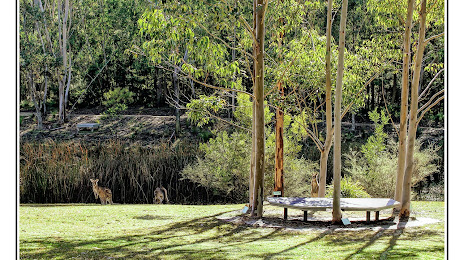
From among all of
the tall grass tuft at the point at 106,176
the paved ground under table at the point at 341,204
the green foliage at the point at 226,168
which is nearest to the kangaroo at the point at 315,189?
the paved ground under table at the point at 341,204

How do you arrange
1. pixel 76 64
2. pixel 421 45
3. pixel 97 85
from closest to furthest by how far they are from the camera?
pixel 421 45 < pixel 76 64 < pixel 97 85

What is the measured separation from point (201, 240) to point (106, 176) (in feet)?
22.0

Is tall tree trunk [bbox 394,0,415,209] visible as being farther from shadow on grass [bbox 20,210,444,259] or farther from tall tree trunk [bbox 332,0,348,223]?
shadow on grass [bbox 20,210,444,259]

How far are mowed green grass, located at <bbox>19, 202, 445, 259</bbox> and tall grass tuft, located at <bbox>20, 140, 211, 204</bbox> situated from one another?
149 inches

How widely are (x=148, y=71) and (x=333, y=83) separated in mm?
13489

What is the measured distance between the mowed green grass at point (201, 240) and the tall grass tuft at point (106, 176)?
378cm

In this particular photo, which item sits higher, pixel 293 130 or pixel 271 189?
pixel 293 130

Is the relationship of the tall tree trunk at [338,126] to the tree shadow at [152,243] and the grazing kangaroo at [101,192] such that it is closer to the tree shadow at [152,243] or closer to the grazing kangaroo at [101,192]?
the tree shadow at [152,243]

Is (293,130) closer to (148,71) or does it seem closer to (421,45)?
(421,45)

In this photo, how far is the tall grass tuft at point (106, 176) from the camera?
1191cm

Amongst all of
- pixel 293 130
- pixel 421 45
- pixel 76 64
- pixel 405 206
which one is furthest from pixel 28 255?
pixel 76 64

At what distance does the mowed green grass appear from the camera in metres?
5.63

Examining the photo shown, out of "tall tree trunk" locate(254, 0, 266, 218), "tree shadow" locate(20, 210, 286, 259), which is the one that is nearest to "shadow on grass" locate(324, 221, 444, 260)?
"tree shadow" locate(20, 210, 286, 259)

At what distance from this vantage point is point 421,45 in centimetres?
738
